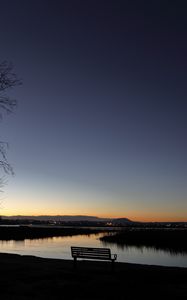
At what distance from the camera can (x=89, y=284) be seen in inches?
555

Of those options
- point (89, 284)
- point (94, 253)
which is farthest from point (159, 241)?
point (89, 284)

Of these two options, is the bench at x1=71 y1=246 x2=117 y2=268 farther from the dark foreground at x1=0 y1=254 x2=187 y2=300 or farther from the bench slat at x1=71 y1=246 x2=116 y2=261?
the dark foreground at x1=0 y1=254 x2=187 y2=300

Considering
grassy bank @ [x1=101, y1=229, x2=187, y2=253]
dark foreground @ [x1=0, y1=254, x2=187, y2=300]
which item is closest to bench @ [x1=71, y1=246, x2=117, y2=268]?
dark foreground @ [x1=0, y1=254, x2=187, y2=300]

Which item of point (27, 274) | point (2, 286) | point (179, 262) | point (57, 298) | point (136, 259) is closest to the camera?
point (57, 298)

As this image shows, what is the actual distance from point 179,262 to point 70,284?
29013 mm

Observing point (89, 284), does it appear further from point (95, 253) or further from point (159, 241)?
point (159, 241)

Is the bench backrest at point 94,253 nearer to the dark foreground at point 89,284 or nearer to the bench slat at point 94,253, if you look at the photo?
the bench slat at point 94,253

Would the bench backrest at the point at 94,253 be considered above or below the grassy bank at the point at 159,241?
above

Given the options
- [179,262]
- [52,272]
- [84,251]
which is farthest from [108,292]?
[179,262]

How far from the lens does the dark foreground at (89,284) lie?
39.9 ft

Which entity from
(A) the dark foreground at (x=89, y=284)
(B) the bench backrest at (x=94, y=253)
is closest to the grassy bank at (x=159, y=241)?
(B) the bench backrest at (x=94, y=253)

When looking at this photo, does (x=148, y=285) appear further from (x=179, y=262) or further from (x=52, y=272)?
(x=179, y=262)

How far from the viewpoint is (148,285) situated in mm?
13945

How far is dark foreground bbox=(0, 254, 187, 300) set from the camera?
39.9ft
